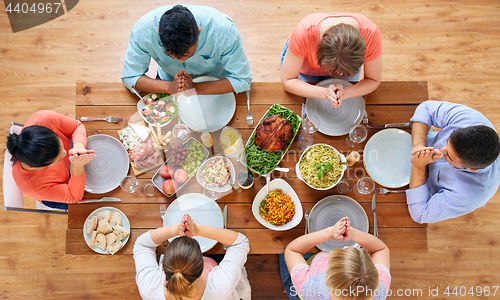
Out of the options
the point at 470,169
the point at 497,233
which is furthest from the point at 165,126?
the point at 497,233

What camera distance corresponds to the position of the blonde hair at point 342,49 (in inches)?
63.7

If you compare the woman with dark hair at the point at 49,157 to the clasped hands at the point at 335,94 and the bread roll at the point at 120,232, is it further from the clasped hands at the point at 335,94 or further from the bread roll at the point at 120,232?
the clasped hands at the point at 335,94

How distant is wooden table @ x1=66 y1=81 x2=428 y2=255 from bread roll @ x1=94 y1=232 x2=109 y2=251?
10 centimetres

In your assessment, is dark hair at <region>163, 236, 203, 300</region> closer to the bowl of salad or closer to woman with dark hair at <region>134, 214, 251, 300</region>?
woman with dark hair at <region>134, 214, 251, 300</region>

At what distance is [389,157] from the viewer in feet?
6.11

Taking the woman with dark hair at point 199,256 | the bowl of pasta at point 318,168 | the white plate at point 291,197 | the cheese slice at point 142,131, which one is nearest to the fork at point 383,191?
the bowl of pasta at point 318,168

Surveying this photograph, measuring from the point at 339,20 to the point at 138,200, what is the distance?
171 cm

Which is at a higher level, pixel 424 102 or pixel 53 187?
pixel 424 102

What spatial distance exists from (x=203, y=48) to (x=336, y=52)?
851 millimetres

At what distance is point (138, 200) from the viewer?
1860 mm

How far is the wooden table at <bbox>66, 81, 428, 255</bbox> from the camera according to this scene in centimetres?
183

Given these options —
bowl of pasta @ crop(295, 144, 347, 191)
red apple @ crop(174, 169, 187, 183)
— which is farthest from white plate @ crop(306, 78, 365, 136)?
red apple @ crop(174, 169, 187, 183)

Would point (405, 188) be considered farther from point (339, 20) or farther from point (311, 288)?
point (339, 20)

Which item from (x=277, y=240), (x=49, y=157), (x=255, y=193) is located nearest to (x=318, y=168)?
(x=255, y=193)
